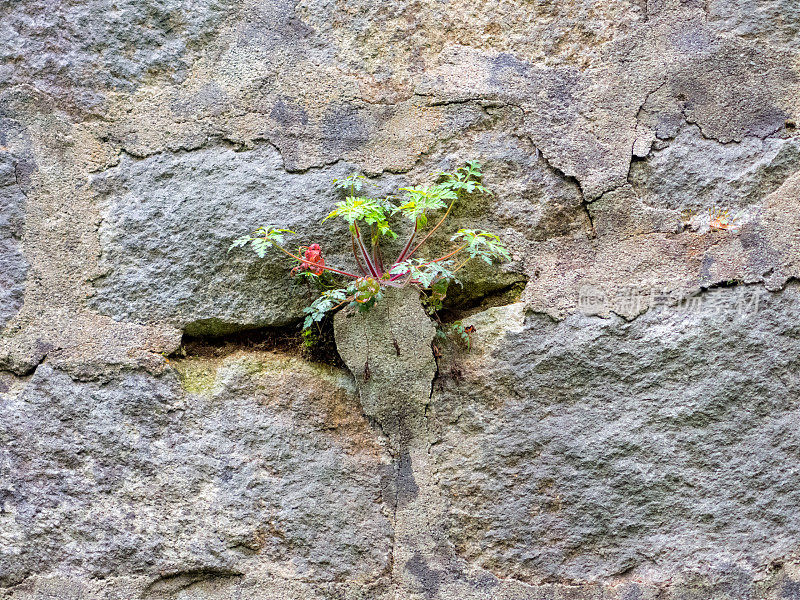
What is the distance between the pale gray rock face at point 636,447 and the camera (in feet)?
4.15

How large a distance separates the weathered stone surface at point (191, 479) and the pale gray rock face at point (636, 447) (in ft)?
0.77

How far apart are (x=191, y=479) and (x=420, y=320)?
0.61m

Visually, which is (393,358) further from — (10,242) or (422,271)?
(10,242)

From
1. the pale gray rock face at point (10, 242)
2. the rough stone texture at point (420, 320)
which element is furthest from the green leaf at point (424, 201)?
the pale gray rock face at point (10, 242)

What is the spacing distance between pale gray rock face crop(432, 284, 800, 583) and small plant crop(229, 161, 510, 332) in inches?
8.8

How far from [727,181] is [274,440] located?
3.80ft

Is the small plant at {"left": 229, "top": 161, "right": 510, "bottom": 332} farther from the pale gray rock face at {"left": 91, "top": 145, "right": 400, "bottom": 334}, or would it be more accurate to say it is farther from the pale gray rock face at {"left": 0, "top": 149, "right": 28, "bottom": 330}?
the pale gray rock face at {"left": 0, "top": 149, "right": 28, "bottom": 330}

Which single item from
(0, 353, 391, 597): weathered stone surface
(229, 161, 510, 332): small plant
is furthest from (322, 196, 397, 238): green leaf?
(0, 353, 391, 597): weathered stone surface

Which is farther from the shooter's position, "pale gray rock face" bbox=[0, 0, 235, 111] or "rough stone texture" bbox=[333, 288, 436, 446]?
"pale gray rock face" bbox=[0, 0, 235, 111]

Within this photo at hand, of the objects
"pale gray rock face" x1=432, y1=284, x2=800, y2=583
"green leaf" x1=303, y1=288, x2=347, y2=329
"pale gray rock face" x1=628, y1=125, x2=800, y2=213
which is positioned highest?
"pale gray rock face" x1=628, y1=125, x2=800, y2=213

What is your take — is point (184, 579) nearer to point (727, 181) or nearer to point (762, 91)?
point (727, 181)

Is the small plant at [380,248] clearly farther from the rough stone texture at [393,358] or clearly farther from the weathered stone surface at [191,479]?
the weathered stone surface at [191,479]

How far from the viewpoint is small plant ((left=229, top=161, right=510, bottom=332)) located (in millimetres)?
1313

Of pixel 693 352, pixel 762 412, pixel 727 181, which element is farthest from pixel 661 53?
pixel 762 412
